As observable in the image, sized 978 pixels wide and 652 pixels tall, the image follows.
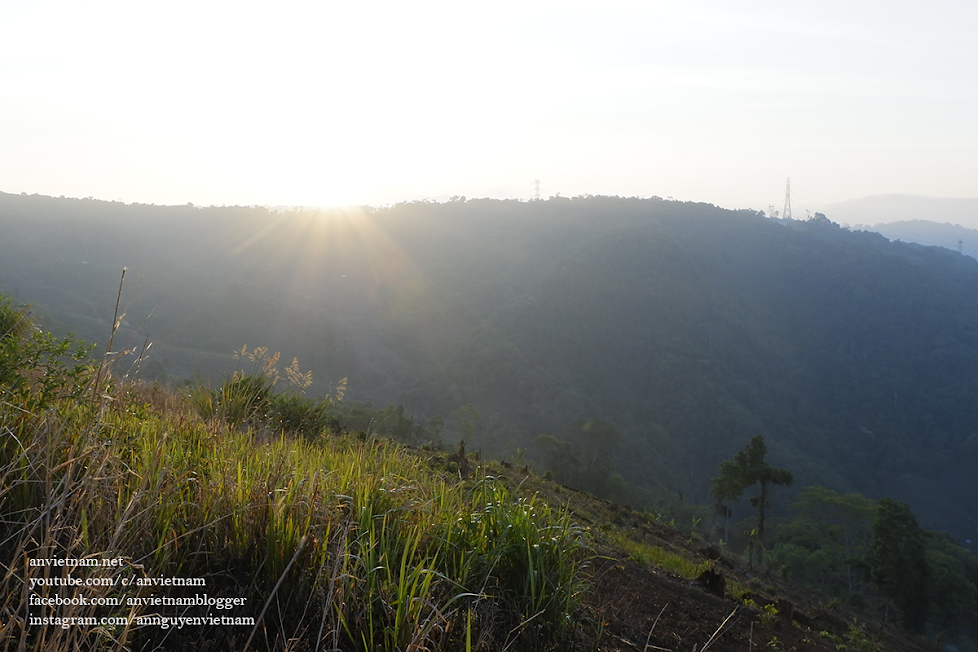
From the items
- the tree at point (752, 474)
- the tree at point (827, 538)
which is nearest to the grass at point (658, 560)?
the tree at point (752, 474)

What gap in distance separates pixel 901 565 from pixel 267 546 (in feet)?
95.9

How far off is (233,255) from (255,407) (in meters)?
95.5

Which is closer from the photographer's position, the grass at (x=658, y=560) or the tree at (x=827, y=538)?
the grass at (x=658, y=560)

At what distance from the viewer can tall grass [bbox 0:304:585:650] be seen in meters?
1.94

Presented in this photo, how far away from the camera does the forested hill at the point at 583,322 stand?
2621 inches

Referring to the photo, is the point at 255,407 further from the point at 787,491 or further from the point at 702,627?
the point at 787,491

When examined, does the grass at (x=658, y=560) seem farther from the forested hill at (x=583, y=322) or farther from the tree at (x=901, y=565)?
the forested hill at (x=583, y=322)

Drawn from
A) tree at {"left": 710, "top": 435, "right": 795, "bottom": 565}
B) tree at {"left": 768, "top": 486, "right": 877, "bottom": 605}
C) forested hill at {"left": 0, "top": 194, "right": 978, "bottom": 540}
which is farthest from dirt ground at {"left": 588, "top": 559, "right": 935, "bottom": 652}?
forested hill at {"left": 0, "top": 194, "right": 978, "bottom": 540}

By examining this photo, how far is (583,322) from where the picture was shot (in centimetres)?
9231

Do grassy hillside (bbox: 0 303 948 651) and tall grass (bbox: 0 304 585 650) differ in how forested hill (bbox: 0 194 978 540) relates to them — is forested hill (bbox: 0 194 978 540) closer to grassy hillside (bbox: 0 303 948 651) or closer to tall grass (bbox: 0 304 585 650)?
grassy hillside (bbox: 0 303 948 651)

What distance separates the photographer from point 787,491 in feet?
220

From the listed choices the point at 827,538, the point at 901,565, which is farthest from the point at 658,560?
the point at 827,538

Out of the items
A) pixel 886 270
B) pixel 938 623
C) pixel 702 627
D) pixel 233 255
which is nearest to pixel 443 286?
pixel 233 255

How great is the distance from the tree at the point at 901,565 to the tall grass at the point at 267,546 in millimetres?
27833
